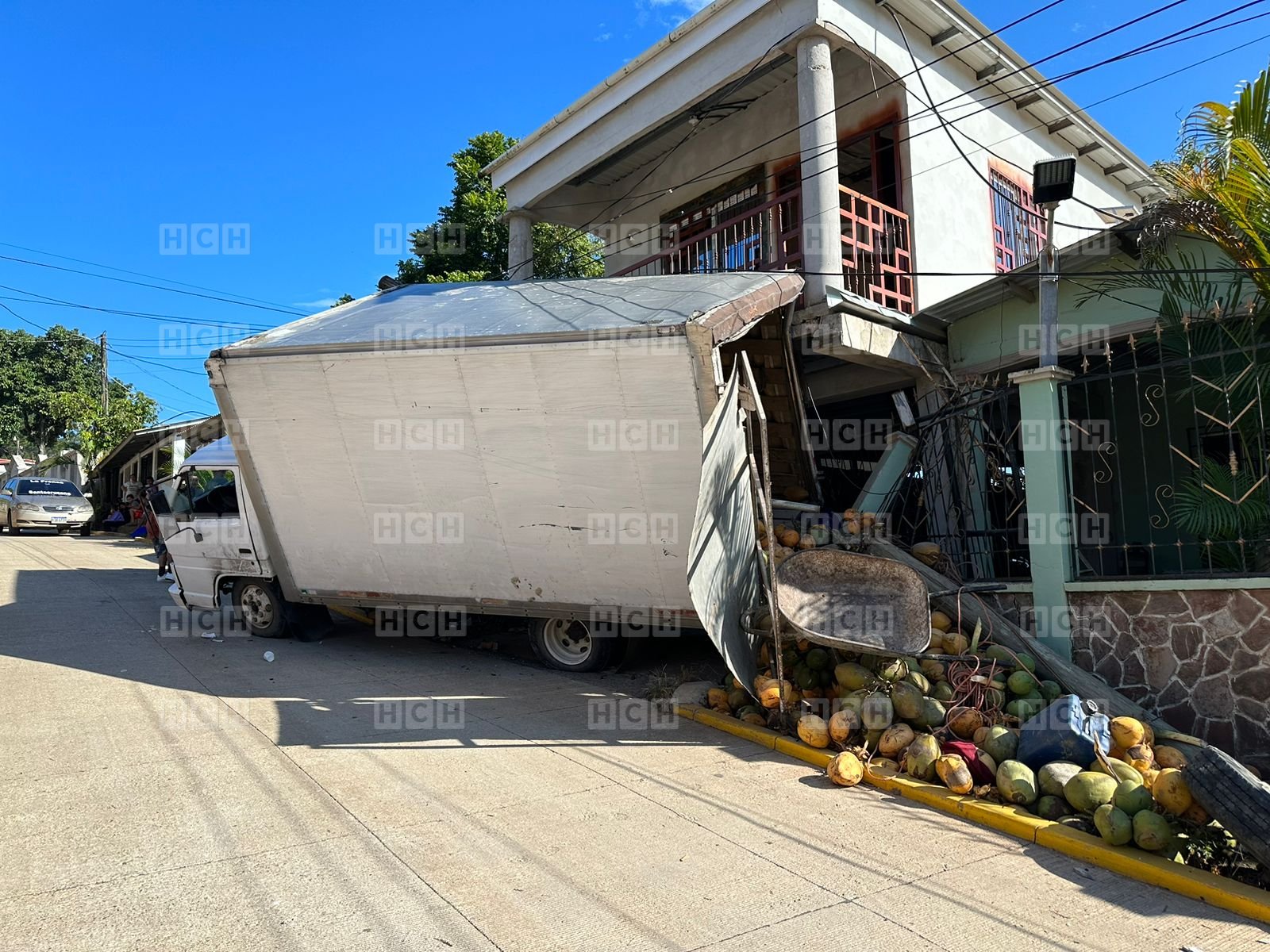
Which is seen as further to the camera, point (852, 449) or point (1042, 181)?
point (852, 449)

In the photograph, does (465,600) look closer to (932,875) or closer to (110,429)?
(932,875)

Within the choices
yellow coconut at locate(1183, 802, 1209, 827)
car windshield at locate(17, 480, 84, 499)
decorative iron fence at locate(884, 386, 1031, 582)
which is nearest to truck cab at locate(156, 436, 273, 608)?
decorative iron fence at locate(884, 386, 1031, 582)

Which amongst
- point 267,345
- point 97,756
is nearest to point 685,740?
point 97,756

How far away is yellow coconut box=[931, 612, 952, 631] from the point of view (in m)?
6.32

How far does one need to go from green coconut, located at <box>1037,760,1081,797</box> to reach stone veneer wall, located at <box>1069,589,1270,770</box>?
1544 millimetres

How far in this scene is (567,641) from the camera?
25.3 feet

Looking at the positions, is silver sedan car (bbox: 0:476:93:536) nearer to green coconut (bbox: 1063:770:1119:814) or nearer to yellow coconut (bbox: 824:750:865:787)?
yellow coconut (bbox: 824:750:865:787)

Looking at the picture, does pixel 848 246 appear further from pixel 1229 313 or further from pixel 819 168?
pixel 1229 313

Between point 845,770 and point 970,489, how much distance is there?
427 cm

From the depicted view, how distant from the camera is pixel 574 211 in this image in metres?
14.9

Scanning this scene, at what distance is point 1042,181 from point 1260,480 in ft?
8.64

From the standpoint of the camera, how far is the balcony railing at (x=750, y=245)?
9.76m

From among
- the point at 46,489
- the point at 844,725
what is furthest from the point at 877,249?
the point at 46,489

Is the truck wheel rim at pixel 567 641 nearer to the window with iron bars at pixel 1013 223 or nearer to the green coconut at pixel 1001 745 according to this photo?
the green coconut at pixel 1001 745
